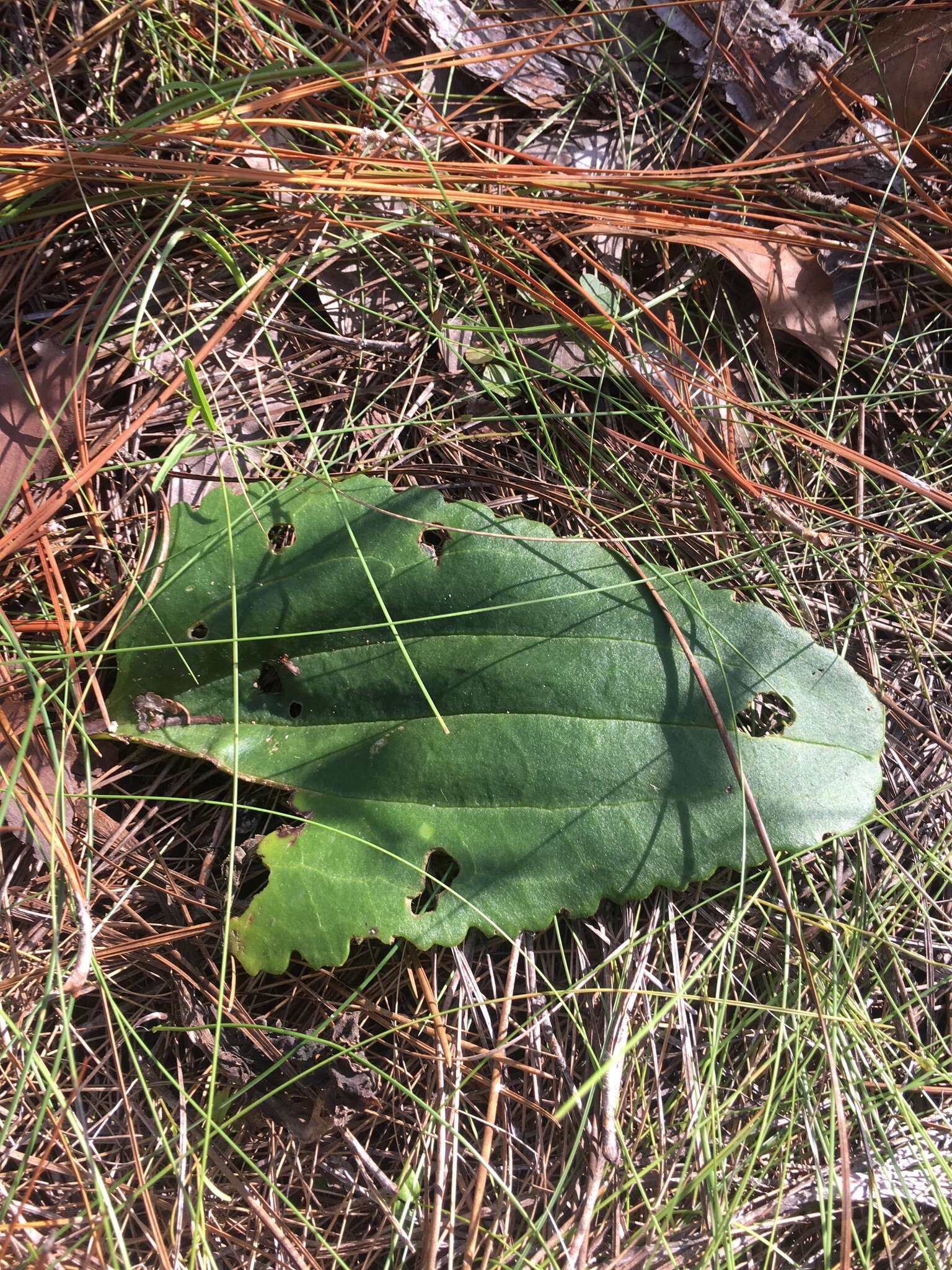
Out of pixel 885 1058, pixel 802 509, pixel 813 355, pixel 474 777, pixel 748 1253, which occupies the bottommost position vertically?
pixel 748 1253

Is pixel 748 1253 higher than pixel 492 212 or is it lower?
lower

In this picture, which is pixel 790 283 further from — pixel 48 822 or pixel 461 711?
pixel 48 822

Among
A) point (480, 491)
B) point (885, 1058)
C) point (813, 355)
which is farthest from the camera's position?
point (813, 355)

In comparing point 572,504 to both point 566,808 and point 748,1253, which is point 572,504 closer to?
point 566,808

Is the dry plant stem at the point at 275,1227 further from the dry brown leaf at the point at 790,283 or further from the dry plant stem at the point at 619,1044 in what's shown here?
the dry brown leaf at the point at 790,283

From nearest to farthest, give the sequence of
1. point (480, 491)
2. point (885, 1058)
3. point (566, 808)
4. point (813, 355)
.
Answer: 1. point (566, 808)
2. point (885, 1058)
3. point (480, 491)
4. point (813, 355)

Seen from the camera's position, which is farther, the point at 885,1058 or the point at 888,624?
the point at 888,624

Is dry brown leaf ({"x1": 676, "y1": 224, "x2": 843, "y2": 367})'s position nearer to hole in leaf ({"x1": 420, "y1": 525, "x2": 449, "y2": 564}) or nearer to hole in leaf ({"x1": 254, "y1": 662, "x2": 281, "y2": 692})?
hole in leaf ({"x1": 420, "y1": 525, "x2": 449, "y2": 564})

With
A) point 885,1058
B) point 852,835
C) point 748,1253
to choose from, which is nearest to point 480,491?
point 852,835
